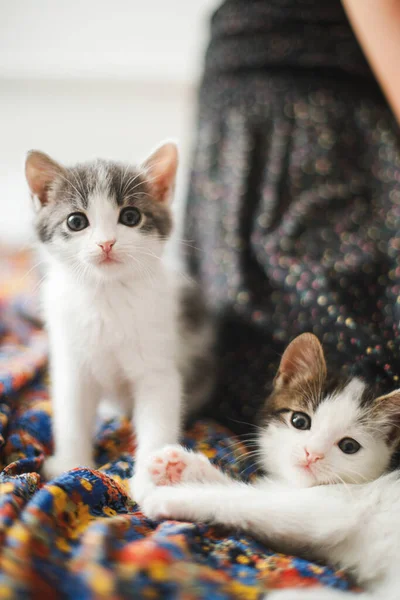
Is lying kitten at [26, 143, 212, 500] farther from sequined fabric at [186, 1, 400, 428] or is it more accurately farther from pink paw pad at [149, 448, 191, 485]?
sequined fabric at [186, 1, 400, 428]

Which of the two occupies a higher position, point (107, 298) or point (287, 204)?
point (287, 204)

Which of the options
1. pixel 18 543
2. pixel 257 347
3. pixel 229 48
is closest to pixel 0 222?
pixel 229 48

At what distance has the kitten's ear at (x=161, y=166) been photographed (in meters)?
1.18

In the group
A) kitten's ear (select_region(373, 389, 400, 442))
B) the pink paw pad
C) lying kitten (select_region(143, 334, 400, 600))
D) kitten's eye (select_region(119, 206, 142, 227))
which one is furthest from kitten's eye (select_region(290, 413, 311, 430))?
kitten's eye (select_region(119, 206, 142, 227))

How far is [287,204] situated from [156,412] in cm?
68

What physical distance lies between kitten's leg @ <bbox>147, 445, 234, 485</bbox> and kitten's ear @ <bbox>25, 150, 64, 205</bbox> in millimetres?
632

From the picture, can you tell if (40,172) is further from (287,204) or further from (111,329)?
(287,204)

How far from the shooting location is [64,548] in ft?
2.32

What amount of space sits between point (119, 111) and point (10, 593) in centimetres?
270

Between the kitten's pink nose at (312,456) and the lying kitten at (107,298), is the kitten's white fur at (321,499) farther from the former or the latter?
the lying kitten at (107,298)

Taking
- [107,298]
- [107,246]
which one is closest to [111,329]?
[107,298]

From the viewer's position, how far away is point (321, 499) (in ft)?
2.90

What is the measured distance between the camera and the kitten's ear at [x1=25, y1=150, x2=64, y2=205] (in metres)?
1.09

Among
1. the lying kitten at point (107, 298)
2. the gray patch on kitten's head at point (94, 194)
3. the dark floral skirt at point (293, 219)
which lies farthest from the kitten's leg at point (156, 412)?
the gray patch on kitten's head at point (94, 194)
